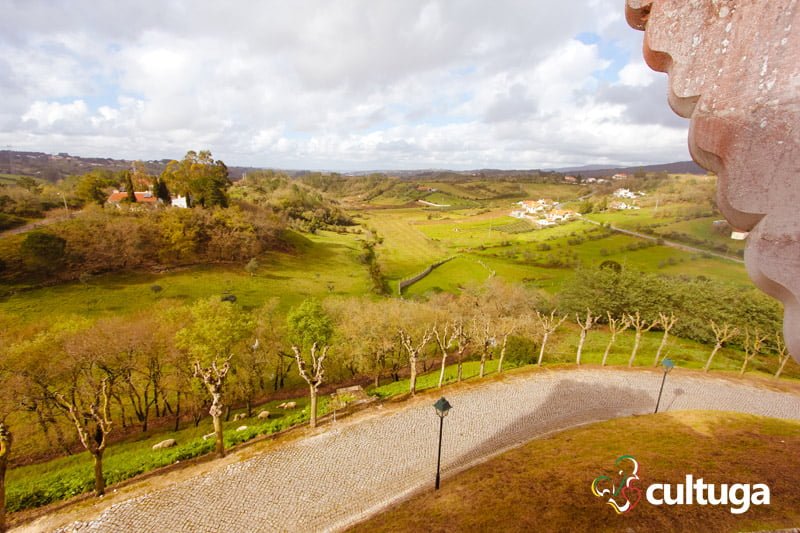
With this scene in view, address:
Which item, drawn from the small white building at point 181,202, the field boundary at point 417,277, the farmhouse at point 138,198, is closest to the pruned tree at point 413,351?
the field boundary at point 417,277

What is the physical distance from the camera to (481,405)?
18.5 meters

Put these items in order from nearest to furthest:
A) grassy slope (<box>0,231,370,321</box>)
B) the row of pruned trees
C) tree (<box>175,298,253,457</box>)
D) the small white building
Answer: the row of pruned trees, tree (<box>175,298,253,457</box>), grassy slope (<box>0,231,370,321</box>), the small white building

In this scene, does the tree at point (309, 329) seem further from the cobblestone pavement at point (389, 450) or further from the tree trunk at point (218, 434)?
the tree trunk at point (218, 434)

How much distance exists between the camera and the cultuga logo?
29.2ft

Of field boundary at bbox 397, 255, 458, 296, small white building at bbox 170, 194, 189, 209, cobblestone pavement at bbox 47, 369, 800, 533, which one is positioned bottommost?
field boundary at bbox 397, 255, 458, 296

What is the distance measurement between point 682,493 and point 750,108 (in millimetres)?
11549

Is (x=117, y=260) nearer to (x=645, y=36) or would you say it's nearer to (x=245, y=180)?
(x=645, y=36)

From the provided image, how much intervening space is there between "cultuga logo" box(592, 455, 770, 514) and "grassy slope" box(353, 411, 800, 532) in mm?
220

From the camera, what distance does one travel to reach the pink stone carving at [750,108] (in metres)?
2.27

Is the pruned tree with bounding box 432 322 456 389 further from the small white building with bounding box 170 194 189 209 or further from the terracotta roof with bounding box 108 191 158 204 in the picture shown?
the terracotta roof with bounding box 108 191 158 204

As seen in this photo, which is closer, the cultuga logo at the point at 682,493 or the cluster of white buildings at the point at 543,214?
the cultuga logo at the point at 682,493

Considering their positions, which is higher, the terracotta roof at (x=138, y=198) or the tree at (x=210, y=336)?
the terracotta roof at (x=138, y=198)

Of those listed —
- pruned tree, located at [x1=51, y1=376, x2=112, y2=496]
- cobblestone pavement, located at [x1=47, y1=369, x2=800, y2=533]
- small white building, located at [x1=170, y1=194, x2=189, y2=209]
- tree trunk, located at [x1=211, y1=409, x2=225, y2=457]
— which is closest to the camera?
cobblestone pavement, located at [x1=47, y1=369, x2=800, y2=533]

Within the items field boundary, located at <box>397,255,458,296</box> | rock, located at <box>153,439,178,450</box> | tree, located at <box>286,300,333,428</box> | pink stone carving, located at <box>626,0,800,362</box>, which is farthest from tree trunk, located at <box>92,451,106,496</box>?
field boundary, located at <box>397,255,458,296</box>
